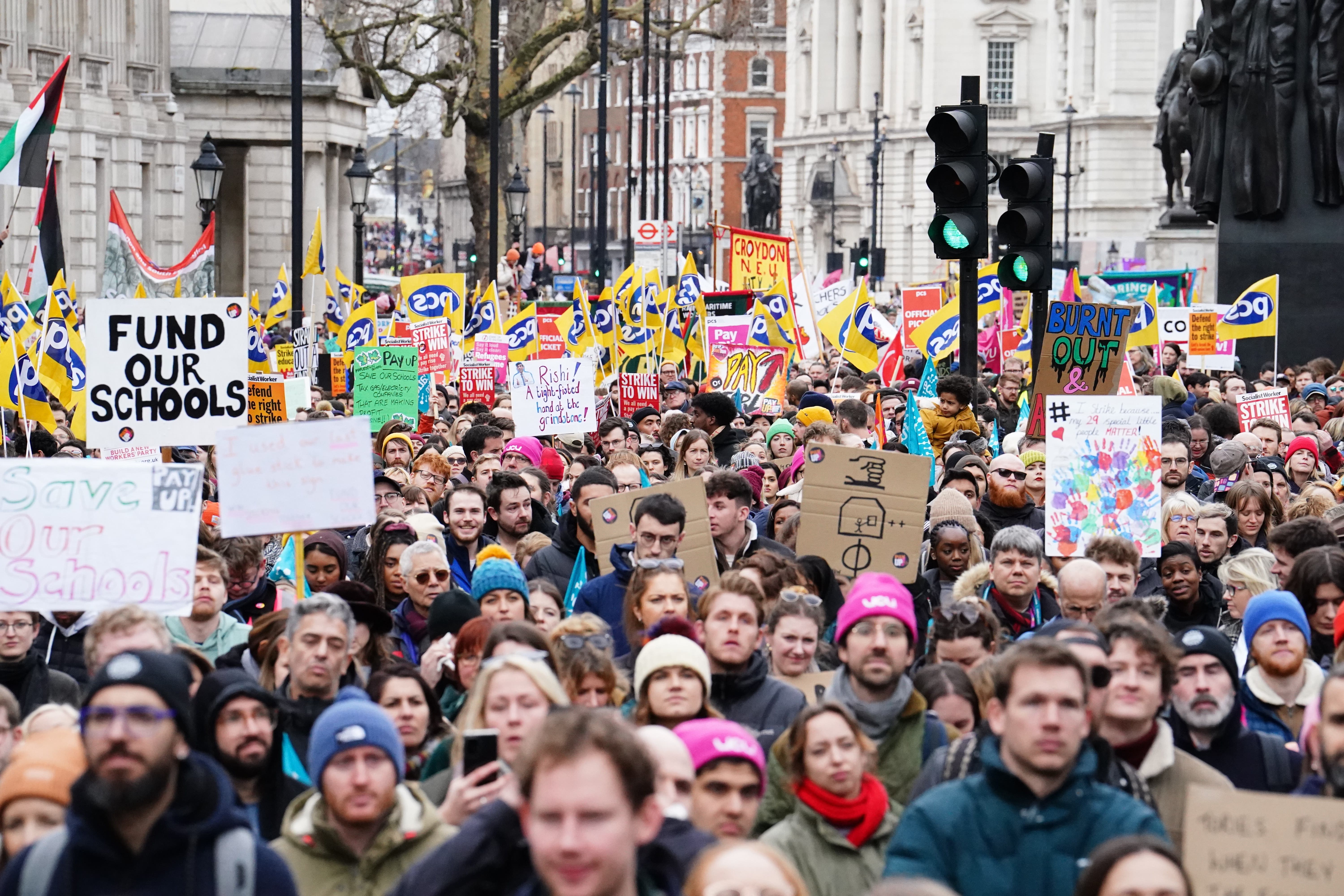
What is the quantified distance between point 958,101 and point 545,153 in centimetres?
2720

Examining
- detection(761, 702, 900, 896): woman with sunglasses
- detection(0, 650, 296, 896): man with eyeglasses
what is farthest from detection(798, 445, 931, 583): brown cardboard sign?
detection(0, 650, 296, 896): man with eyeglasses

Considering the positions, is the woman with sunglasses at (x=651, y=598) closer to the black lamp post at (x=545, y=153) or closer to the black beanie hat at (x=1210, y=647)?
the black beanie hat at (x=1210, y=647)

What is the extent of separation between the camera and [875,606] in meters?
6.64

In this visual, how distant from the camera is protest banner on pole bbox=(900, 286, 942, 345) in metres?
21.7

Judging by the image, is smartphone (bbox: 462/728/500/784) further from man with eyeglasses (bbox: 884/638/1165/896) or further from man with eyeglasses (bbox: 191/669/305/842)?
man with eyeglasses (bbox: 884/638/1165/896)

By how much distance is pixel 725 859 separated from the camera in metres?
4.15

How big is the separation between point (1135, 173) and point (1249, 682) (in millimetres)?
86114

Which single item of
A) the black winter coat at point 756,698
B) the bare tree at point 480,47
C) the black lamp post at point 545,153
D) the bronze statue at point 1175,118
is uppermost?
the black lamp post at point 545,153

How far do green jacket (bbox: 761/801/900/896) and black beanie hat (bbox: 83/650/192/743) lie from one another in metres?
1.53

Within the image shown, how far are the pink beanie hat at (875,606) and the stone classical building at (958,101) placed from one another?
7139 cm

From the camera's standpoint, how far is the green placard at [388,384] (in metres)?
17.1

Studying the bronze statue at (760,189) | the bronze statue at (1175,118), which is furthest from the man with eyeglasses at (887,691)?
the bronze statue at (760,189)

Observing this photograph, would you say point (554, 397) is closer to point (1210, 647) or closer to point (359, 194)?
point (1210, 647)

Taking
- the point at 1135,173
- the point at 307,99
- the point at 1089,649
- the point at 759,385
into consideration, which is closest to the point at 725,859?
the point at 1089,649
